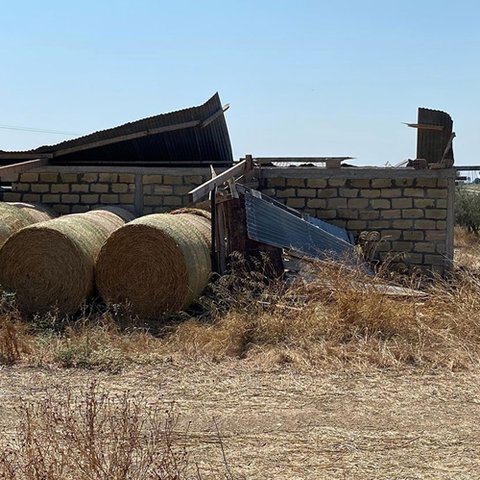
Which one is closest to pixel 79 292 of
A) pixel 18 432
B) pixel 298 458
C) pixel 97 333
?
pixel 97 333

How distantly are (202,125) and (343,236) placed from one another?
3.64 meters

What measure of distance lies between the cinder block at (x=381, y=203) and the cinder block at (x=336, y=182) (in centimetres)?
57

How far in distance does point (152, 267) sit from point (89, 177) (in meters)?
3.91

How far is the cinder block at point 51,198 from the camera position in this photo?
38.4 ft

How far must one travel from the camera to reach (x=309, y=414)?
5055mm

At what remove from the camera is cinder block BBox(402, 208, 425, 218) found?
1131 centimetres

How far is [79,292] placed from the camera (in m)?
8.32

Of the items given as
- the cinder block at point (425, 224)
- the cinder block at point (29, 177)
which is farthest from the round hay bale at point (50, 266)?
the cinder block at point (425, 224)

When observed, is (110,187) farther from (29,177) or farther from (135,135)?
(135,135)

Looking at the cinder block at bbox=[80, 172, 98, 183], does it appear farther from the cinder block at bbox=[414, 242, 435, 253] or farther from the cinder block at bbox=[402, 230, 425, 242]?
the cinder block at bbox=[414, 242, 435, 253]

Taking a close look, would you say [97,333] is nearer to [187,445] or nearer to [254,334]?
[254,334]

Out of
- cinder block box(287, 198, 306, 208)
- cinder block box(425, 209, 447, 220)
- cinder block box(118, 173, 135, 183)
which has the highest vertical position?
cinder block box(118, 173, 135, 183)

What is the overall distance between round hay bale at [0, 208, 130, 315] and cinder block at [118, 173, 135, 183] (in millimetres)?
2939

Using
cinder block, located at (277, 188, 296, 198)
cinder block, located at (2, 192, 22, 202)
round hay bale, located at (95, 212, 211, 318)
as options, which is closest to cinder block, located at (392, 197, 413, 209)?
cinder block, located at (277, 188, 296, 198)
